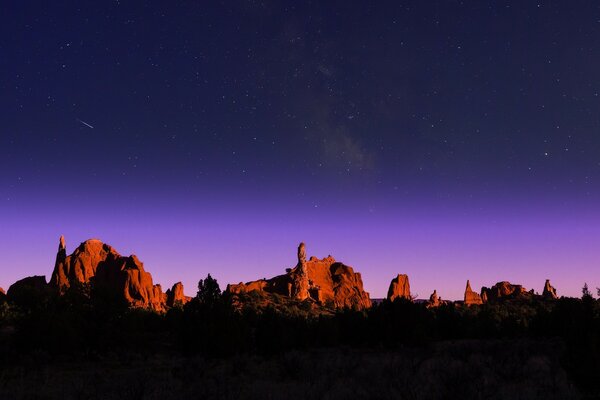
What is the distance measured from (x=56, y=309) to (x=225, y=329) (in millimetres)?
11279

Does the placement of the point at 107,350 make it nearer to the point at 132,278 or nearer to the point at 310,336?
the point at 310,336

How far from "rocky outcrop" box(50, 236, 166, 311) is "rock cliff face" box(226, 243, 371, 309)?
19978mm

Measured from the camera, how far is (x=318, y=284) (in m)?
131

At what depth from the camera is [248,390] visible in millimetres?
11844

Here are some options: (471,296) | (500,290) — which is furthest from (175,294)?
(500,290)

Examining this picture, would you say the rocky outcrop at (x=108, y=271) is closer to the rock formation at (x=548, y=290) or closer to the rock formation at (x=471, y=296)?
the rock formation at (x=471, y=296)

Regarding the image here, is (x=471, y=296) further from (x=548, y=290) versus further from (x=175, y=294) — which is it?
(x=175, y=294)


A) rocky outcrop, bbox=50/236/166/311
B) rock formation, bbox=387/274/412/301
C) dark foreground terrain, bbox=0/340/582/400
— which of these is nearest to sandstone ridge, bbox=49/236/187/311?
rocky outcrop, bbox=50/236/166/311

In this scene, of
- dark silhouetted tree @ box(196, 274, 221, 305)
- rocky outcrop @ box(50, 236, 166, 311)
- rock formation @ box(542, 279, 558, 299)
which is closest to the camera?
dark silhouetted tree @ box(196, 274, 221, 305)

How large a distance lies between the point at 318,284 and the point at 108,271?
2385 inches

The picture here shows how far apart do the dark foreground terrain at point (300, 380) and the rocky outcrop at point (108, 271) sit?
85462 millimetres

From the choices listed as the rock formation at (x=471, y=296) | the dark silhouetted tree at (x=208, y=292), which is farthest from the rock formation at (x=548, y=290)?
the dark silhouetted tree at (x=208, y=292)

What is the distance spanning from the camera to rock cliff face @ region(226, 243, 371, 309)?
113812 mm

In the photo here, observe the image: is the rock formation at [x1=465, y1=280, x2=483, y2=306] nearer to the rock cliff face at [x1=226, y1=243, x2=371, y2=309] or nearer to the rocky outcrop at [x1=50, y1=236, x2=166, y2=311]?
the rock cliff face at [x1=226, y1=243, x2=371, y2=309]
